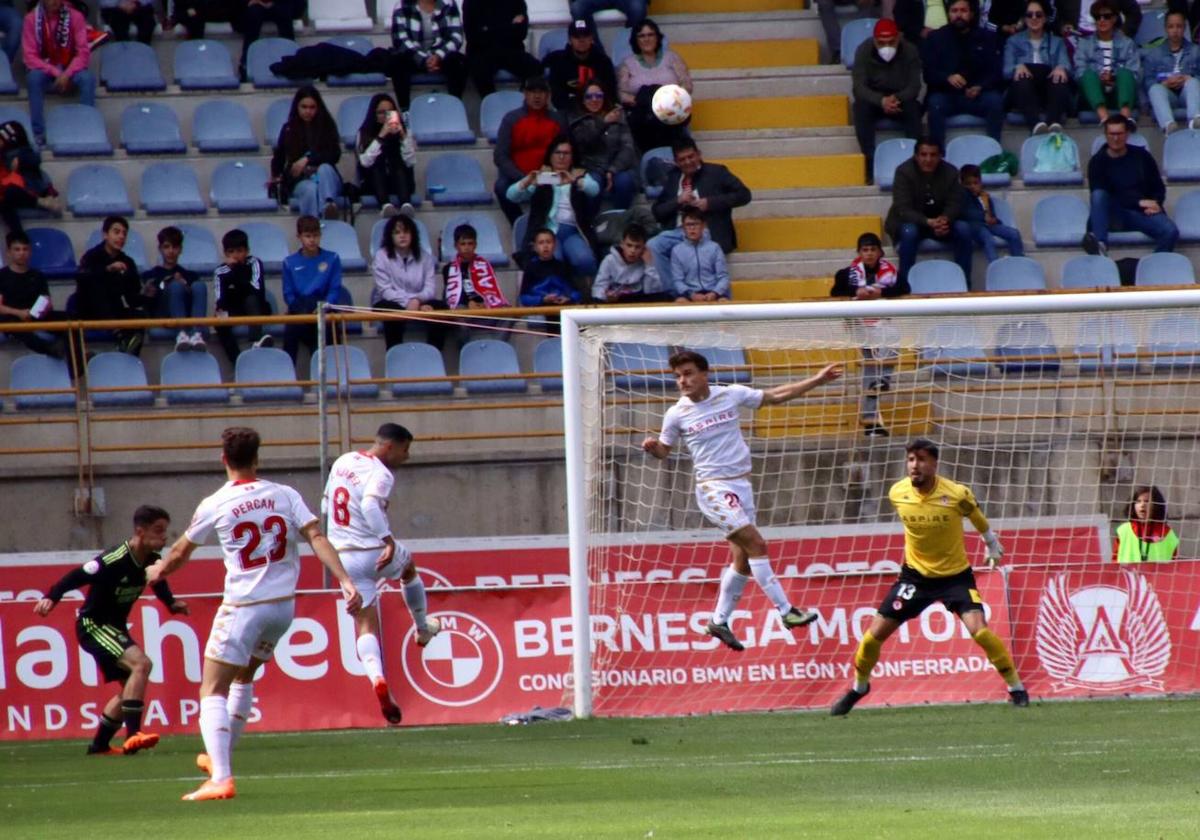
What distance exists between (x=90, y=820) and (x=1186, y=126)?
1543cm

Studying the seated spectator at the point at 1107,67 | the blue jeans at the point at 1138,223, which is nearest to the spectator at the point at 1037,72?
the seated spectator at the point at 1107,67

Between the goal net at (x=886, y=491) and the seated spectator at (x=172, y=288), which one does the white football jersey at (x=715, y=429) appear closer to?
the goal net at (x=886, y=491)

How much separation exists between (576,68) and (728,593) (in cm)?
788

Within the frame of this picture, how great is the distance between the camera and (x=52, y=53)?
748 inches

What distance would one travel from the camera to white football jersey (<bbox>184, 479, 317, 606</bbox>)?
8828 mm

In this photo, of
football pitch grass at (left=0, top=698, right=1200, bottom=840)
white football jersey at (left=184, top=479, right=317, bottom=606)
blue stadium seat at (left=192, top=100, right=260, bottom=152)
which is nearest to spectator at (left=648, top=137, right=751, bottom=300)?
blue stadium seat at (left=192, top=100, right=260, bottom=152)

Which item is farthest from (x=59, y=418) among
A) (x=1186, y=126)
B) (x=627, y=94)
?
(x=1186, y=126)

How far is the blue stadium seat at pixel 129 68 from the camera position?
19.6m

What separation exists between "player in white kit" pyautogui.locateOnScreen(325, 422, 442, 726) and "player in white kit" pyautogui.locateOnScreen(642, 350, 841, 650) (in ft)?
6.27

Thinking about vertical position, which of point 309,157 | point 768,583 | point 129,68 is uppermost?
point 129,68

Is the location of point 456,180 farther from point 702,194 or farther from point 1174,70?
point 1174,70

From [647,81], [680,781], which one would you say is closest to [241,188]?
[647,81]

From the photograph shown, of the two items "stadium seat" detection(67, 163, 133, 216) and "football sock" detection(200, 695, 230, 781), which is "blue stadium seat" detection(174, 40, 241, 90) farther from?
"football sock" detection(200, 695, 230, 781)

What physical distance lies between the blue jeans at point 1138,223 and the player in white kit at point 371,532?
8.52 m
